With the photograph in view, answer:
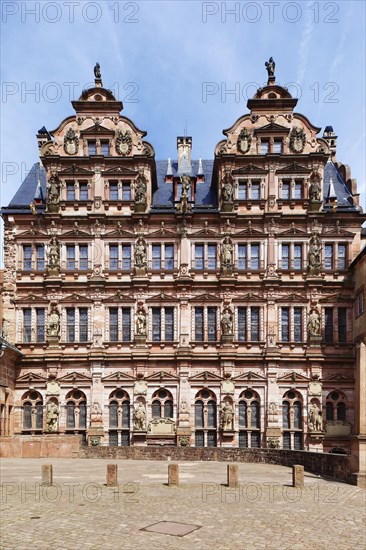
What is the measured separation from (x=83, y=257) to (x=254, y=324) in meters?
11.9

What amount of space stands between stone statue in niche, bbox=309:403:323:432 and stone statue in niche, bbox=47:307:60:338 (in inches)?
654

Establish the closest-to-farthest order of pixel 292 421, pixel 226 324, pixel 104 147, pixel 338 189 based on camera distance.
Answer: pixel 292 421
pixel 226 324
pixel 104 147
pixel 338 189

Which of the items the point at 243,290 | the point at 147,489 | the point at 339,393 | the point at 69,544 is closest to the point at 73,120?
the point at 243,290

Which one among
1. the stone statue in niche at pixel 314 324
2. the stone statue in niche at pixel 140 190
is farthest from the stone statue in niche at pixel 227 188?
the stone statue in niche at pixel 314 324

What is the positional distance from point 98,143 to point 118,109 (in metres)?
2.74

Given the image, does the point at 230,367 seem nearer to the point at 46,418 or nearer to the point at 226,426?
the point at 226,426

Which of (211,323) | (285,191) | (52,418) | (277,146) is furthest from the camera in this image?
(277,146)

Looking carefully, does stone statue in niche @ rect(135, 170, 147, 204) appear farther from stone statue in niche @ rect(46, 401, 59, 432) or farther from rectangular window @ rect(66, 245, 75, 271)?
stone statue in niche @ rect(46, 401, 59, 432)

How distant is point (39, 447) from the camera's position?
102 ft

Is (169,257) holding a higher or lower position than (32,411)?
higher

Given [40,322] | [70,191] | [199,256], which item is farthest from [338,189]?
[40,322]

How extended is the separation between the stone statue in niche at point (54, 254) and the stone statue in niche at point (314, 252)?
16288 mm

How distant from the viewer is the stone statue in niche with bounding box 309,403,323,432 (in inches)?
1415

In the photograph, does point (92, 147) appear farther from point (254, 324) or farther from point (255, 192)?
point (254, 324)
